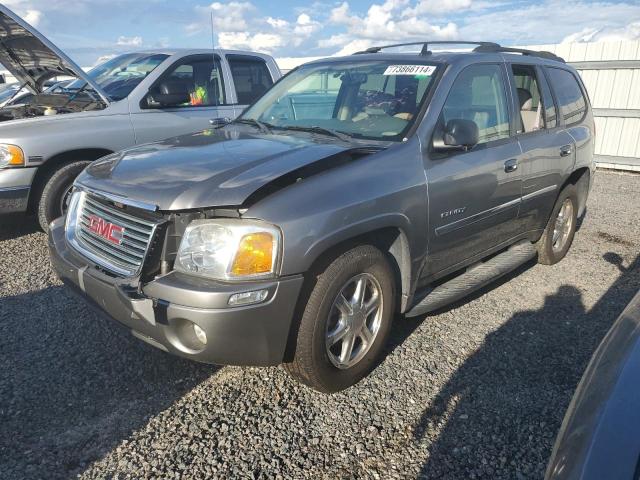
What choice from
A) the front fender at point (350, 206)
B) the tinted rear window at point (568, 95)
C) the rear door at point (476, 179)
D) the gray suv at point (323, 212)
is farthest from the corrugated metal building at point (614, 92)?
the front fender at point (350, 206)

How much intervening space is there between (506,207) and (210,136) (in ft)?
7.18

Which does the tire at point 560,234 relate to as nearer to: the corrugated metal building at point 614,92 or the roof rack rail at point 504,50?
the roof rack rail at point 504,50

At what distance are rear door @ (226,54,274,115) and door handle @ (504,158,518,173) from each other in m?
3.46

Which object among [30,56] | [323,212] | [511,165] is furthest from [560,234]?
[30,56]

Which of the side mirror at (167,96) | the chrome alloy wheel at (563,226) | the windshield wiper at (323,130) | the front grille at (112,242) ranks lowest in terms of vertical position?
the chrome alloy wheel at (563,226)

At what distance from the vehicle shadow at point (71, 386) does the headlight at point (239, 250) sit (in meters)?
0.83

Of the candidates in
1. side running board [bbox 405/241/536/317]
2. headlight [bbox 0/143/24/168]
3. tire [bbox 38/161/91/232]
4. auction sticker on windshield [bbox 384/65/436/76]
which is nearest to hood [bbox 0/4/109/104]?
tire [bbox 38/161/91/232]

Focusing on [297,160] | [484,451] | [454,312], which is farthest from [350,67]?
[484,451]

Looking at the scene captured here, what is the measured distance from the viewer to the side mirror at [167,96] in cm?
545

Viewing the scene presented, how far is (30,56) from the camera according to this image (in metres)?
5.26

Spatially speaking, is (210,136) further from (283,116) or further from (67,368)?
(67,368)

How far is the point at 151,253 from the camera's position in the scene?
2.44 metres

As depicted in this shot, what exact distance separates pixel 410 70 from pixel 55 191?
3.52 meters

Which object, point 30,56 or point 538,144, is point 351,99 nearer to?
point 538,144
